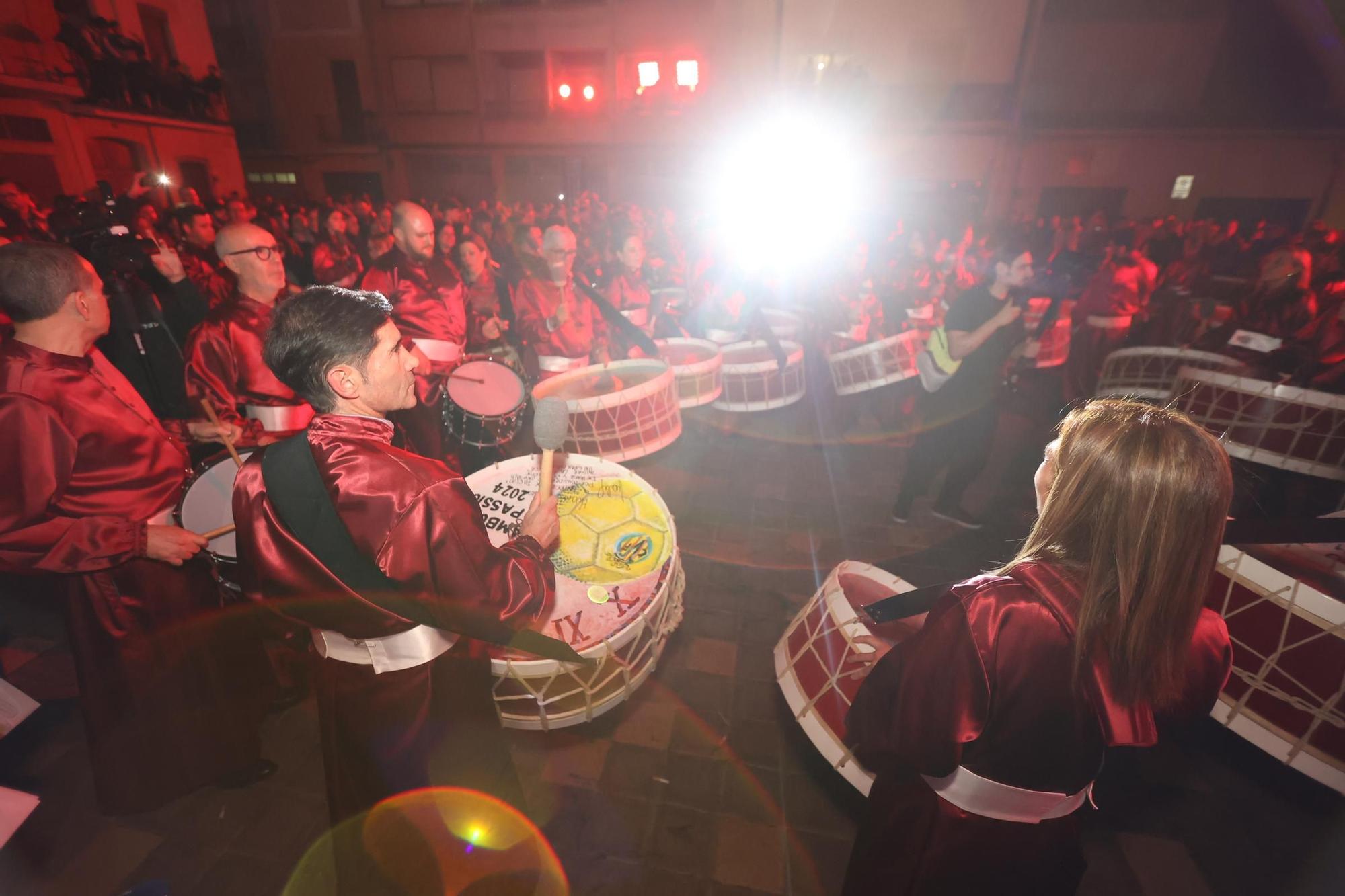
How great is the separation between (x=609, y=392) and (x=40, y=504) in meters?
2.89

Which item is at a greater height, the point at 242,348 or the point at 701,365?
the point at 242,348

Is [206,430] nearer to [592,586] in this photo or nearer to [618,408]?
[592,586]

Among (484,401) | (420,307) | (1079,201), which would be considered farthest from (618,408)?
(1079,201)

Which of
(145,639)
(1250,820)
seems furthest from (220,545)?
(1250,820)

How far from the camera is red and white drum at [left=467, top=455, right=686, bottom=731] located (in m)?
2.26

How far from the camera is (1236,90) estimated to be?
15883mm

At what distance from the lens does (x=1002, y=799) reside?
4.65 feet

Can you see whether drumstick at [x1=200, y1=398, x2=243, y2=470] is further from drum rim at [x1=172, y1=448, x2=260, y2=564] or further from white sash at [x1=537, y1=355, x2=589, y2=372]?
white sash at [x1=537, y1=355, x2=589, y2=372]

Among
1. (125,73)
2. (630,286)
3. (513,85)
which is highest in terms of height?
(513,85)

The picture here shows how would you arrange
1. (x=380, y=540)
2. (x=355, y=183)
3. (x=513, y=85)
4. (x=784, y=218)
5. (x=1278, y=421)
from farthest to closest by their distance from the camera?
(x=355, y=183)
(x=513, y=85)
(x=784, y=218)
(x=1278, y=421)
(x=380, y=540)

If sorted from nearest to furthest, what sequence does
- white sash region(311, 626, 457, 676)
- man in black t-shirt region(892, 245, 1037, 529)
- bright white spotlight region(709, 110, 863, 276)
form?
1. white sash region(311, 626, 457, 676)
2. man in black t-shirt region(892, 245, 1037, 529)
3. bright white spotlight region(709, 110, 863, 276)

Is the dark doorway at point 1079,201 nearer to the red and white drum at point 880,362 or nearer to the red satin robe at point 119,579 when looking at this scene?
the red and white drum at point 880,362

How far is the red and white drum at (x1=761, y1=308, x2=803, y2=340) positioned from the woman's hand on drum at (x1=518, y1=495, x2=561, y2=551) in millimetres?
4945

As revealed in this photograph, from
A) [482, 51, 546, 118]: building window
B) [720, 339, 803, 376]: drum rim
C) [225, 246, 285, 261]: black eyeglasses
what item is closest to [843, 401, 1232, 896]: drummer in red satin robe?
[225, 246, 285, 261]: black eyeglasses
